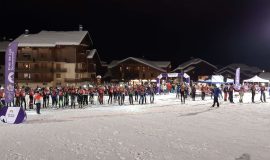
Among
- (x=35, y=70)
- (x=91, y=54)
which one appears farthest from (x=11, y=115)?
(x=91, y=54)

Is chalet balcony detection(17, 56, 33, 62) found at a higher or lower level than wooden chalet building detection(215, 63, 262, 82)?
higher

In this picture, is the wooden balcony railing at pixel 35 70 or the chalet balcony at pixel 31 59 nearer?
the wooden balcony railing at pixel 35 70

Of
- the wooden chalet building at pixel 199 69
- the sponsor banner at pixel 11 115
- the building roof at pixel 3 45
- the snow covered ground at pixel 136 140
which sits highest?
the building roof at pixel 3 45

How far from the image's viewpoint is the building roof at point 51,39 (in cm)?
6212

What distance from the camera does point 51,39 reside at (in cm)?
6344

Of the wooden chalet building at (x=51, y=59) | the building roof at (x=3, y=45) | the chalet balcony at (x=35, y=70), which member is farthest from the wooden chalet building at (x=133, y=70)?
the building roof at (x=3, y=45)

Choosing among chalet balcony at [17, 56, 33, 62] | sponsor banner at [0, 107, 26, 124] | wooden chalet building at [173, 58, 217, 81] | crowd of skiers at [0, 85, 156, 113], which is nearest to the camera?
sponsor banner at [0, 107, 26, 124]

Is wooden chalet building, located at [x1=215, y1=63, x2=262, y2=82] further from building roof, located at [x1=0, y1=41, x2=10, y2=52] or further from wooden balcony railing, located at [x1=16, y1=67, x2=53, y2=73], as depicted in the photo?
building roof, located at [x1=0, y1=41, x2=10, y2=52]

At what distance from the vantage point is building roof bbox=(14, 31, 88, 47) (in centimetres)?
6212

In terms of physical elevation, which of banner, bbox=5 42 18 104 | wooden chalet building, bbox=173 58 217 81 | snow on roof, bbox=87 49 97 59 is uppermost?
snow on roof, bbox=87 49 97 59

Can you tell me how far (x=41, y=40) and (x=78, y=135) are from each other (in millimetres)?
53203

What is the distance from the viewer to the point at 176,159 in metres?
8.75

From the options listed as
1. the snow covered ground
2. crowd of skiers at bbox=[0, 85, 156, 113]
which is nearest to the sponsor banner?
the snow covered ground

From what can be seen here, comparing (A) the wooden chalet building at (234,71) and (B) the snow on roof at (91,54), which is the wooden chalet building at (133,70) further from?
(A) the wooden chalet building at (234,71)
